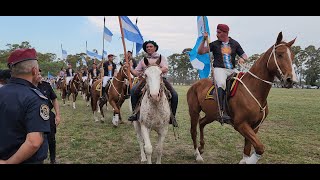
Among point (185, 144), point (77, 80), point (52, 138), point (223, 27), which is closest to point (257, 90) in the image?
point (223, 27)

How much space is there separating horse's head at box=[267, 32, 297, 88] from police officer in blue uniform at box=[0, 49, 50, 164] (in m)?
3.94

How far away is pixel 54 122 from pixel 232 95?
3.56m

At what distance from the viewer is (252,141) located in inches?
212

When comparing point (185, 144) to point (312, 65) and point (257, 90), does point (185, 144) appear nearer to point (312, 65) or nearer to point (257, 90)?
point (257, 90)

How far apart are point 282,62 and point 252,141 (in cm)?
145

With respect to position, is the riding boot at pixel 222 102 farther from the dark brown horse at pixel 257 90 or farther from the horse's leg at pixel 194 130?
the horse's leg at pixel 194 130

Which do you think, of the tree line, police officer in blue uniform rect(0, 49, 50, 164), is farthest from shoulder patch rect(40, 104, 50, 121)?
the tree line

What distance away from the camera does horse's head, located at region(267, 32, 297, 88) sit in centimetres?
512

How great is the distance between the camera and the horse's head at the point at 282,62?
5.12 meters

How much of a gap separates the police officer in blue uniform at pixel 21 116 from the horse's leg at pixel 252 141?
12.1 feet

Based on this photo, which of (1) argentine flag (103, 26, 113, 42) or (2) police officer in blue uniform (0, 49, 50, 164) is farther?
(1) argentine flag (103, 26, 113, 42)

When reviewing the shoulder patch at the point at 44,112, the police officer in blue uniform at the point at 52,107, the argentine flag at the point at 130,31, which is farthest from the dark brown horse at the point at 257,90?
the argentine flag at the point at 130,31

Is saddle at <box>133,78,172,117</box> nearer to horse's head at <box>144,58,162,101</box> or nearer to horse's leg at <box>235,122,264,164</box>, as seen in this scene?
horse's head at <box>144,58,162,101</box>
